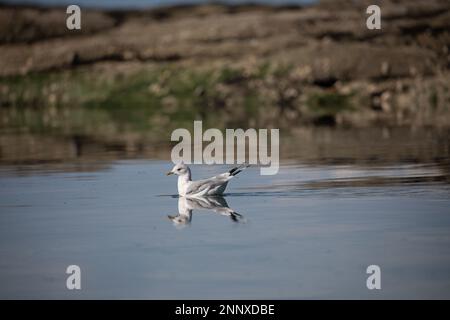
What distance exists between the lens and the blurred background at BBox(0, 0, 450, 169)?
43438 millimetres

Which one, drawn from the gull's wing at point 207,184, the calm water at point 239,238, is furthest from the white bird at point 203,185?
the calm water at point 239,238

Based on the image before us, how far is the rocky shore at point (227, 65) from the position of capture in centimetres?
5175

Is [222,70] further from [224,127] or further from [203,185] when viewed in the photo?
[203,185]

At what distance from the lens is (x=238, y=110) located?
52.2 metres

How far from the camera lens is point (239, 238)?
15203mm

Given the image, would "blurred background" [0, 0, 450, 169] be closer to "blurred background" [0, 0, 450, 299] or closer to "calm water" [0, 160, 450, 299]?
"blurred background" [0, 0, 450, 299]

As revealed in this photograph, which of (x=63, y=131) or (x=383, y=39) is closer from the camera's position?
(x=63, y=131)

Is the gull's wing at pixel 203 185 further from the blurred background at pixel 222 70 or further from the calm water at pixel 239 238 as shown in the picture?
the blurred background at pixel 222 70

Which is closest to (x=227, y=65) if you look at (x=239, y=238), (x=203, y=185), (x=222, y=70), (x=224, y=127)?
(x=222, y=70)

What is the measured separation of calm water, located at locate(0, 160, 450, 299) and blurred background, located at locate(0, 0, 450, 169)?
14391mm

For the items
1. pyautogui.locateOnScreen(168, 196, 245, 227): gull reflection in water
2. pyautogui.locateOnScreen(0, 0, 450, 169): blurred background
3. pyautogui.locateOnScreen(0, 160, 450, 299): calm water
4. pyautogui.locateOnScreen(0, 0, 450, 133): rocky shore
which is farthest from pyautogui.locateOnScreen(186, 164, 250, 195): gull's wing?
pyautogui.locateOnScreen(0, 0, 450, 133): rocky shore
